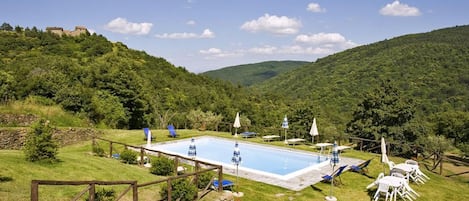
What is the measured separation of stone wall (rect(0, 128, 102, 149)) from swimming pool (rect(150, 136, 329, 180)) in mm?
3370

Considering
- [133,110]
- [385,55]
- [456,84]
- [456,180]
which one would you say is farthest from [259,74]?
[456,180]

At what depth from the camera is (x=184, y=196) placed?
721 centimetres

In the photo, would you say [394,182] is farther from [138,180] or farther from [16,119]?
[16,119]

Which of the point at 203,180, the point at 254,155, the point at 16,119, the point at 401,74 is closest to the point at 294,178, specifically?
the point at 203,180

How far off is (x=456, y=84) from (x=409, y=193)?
3672 cm

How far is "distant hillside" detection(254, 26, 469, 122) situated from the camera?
3944 centimetres

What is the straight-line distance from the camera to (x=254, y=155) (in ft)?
52.5

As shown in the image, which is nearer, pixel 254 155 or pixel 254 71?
pixel 254 155

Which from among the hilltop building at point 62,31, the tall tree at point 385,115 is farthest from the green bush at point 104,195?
the hilltop building at point 62,31

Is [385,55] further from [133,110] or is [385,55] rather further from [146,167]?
[146,167]

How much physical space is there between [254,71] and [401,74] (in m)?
60.2

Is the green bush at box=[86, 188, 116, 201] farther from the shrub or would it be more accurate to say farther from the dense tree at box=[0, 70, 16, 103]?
the dense tree at box=[0, 70, 16, 103]

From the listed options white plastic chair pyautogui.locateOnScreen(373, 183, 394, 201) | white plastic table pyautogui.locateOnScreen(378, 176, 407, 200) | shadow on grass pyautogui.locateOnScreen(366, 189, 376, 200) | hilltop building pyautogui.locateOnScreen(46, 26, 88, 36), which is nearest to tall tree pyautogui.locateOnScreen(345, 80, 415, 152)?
shadow on grass pyautogui.locateOnScreen(366, 189, 376, 200)

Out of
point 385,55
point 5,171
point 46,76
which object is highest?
point 385,55
